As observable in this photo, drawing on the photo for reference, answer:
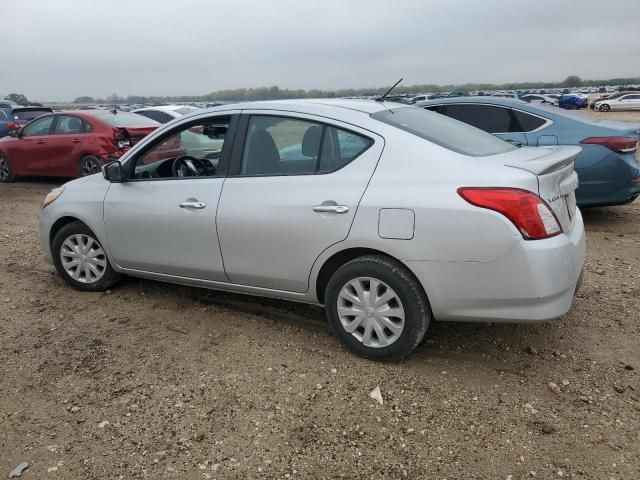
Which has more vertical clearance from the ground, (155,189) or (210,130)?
(210,130)

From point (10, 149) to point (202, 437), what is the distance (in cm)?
1042

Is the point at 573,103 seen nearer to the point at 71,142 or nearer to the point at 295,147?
the point at 71,142

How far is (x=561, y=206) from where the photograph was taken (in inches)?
129

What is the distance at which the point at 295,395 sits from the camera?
3.25m

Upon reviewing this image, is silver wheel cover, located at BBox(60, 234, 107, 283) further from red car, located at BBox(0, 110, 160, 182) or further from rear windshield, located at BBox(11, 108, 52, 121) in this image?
rear windshield, located at BBox(11, 108, 52, 121)

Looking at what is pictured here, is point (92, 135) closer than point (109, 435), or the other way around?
point (109, 435)

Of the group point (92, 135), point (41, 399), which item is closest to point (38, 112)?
point (92, 135)

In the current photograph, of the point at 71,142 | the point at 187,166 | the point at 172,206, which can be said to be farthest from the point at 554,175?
the point at 71,142

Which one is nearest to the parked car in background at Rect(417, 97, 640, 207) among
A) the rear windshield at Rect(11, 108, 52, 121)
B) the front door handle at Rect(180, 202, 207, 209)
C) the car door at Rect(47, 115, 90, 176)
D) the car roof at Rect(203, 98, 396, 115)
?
the car roof at Rect(203, 98, 396, 115)

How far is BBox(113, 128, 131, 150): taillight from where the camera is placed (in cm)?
993

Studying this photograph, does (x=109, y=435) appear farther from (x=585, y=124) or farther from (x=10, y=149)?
(x=10, y=149)

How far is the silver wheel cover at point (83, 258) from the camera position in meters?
4.79

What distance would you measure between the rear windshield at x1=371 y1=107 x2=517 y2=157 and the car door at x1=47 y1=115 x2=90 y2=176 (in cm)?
783

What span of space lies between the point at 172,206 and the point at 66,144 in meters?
7.26
